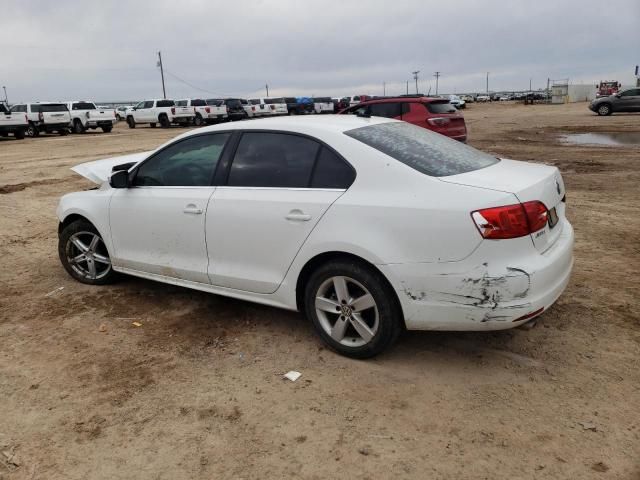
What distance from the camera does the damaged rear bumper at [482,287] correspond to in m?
3.04

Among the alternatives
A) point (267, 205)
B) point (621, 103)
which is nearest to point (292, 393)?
point (267, 205)

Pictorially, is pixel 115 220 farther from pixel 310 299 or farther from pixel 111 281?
pixel 310 299

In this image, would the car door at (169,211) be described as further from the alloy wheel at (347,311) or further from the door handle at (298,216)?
the alloy wheel at (347,311)

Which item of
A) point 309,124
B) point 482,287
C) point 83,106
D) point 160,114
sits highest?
point 83,106

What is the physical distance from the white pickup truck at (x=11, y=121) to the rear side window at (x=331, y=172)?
26.4 m

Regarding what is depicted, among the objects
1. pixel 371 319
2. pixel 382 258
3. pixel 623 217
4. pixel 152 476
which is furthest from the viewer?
pixel 623 217

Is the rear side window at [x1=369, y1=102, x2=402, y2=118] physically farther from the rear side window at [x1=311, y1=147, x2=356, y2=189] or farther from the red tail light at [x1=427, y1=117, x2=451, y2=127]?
the rear side window at [x1=311, y1=147, x2=356, y2=189]

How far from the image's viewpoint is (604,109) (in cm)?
3159

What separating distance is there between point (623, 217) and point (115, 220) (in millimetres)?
6231

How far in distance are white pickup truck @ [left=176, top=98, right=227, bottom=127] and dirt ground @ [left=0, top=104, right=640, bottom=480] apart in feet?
93.1

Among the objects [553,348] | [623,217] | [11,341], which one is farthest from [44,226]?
[623,217]

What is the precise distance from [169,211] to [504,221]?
8.39 ft

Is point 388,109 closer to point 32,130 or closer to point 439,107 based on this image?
point 439,107

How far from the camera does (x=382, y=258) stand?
326 cm
